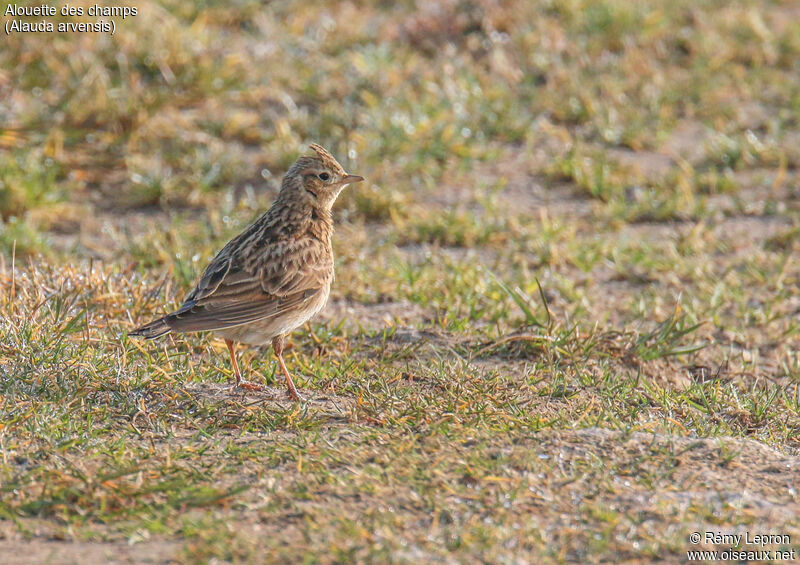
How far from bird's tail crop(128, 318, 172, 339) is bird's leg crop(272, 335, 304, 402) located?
2.11 feet

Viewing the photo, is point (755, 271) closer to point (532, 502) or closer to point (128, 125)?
point (532, 502)

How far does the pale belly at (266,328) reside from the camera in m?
6.05

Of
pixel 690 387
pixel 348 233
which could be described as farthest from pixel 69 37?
pixel 690 387

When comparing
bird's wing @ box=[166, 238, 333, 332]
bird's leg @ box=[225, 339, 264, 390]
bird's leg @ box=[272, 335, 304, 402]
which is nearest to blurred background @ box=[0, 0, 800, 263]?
bird's wing @ box=[166, 238, 333, 332]

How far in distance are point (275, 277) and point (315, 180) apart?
901 mm

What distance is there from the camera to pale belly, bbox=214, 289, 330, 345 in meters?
6.05

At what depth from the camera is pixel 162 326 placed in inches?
226

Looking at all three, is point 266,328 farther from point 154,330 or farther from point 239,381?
point 154,330

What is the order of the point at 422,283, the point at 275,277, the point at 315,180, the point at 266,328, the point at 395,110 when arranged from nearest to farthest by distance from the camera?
1. the point at 266,328
2. the point at 275,277
3. the point at 315,180
4. the point at 422,283
5. the point at 395,110

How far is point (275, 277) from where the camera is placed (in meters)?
6.23

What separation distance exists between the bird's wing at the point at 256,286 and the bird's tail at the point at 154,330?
0.04 metres

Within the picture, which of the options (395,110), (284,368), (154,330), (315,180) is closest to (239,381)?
(284,368)

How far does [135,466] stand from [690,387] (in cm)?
313

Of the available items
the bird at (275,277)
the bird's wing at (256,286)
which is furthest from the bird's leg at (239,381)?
the bird's wing at (256,286)
